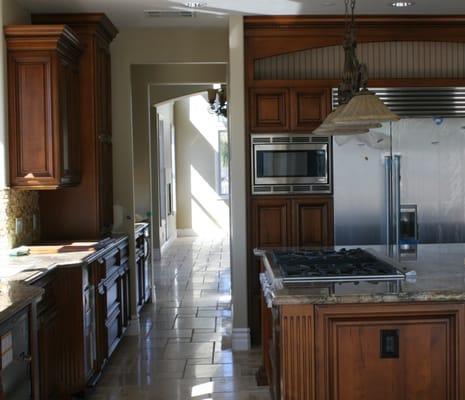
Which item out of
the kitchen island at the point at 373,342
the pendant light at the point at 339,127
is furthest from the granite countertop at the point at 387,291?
the pendant light at the point at 339,127

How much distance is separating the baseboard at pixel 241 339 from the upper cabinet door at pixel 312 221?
85 cm

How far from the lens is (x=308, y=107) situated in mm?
5008

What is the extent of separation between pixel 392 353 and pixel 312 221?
98.4 inches

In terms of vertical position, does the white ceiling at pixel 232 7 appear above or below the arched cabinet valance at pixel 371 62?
above

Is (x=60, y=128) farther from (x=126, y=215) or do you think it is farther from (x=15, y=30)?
(x=126, y=215)

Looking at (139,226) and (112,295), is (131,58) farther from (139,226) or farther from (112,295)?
(112,295)

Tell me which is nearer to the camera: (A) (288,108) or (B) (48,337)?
(B) (48,337)

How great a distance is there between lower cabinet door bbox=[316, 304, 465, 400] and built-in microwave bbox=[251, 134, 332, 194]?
2.53m

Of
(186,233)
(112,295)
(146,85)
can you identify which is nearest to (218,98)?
(146,85)

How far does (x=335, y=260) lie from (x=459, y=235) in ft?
7.79

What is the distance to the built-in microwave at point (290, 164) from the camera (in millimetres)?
5012

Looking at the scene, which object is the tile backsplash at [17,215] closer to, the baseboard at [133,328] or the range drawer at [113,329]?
the range drawer at [113,329]

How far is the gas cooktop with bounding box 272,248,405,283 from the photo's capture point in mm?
2695

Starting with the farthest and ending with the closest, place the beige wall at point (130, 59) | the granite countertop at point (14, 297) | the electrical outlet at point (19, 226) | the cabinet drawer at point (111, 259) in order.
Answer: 1. the beige wall at point (130, 59)
2. the cabinet drawer at point (111, 259)
3. the electrical outlet at point (19, 226)
4. the granite countertop at point (14, 297)
